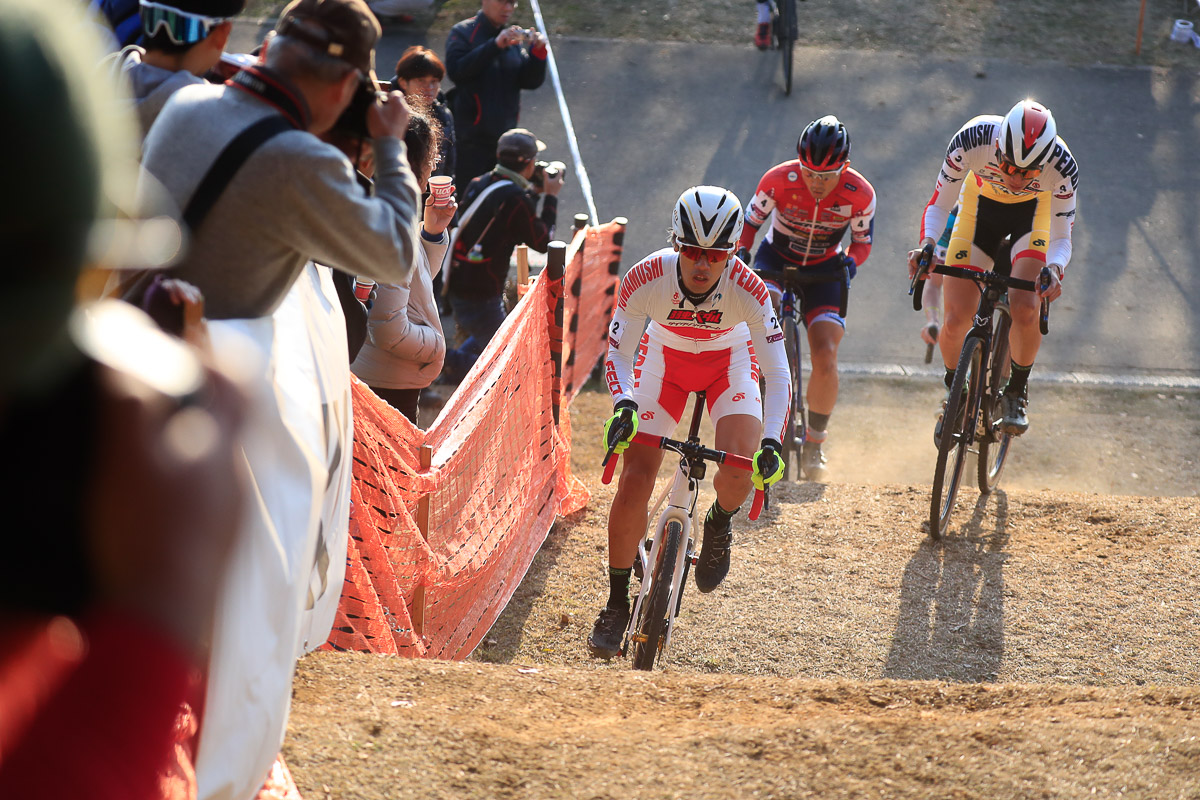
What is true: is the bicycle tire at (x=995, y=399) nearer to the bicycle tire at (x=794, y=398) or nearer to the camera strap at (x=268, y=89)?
the bicycle tire at (x=794, y=398)

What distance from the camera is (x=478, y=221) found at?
7387mm

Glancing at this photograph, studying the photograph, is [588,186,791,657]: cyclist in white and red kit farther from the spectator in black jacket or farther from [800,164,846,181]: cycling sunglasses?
the spectator in black jacket

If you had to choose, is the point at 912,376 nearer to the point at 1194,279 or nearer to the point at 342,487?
the point at 1194,279

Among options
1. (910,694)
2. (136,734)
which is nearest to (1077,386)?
(910,694)

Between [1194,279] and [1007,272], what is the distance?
621 centimetres

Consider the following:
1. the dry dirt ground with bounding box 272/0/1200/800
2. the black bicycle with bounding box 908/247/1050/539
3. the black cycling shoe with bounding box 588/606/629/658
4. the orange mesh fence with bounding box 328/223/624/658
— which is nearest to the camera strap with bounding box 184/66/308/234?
the dry dirt ground with bounding box 272/0/1200/800

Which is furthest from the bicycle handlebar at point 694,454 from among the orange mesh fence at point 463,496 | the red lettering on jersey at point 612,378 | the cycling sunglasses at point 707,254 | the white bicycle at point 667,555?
the cycling sunglasses at point 707,254

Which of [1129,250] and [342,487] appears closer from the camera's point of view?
[342,487]

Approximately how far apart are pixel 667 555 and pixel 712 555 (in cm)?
57

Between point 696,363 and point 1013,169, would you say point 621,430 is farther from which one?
point 1013,169

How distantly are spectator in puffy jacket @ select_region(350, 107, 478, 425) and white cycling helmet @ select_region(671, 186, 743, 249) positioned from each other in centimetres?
107

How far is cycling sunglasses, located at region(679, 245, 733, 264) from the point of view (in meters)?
5.16

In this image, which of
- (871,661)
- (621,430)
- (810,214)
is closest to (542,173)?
(810,214)

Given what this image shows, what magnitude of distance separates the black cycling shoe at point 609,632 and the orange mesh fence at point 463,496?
641 millimetres
